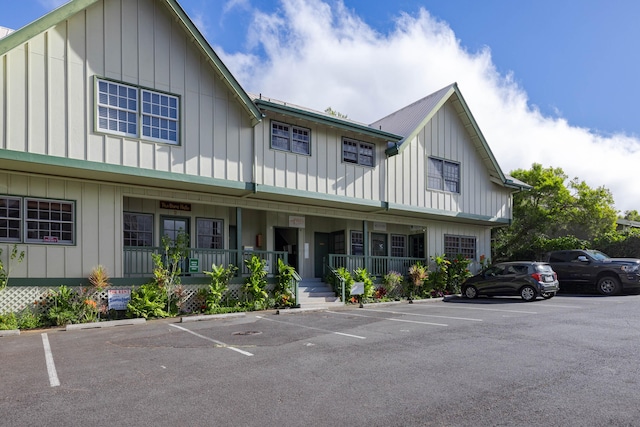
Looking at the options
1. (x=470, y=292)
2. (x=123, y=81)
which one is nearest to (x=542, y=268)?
(x=470, y=292)

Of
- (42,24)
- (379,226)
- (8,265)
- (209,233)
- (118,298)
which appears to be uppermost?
(42,24)

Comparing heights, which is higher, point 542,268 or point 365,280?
point 542,268

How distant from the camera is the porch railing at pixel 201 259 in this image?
1461 cm

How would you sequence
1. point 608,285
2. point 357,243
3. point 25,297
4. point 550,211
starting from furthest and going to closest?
1. point 550,211
2. point 357,243
3. point 608,285
4. point 25,297

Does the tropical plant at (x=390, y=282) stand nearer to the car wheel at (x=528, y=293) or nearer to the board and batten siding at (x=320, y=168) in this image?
the board and batten siding at (x=320, y=168)

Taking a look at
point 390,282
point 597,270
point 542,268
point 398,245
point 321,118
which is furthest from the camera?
A: point 398,245

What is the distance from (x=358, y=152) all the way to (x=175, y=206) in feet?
23.9

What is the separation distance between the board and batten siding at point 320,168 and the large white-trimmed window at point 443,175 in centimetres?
302

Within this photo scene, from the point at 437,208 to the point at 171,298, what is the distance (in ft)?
40.4

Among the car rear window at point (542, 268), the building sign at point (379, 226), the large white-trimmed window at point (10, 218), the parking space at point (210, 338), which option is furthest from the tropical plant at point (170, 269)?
the car rear window at point (542, 268)

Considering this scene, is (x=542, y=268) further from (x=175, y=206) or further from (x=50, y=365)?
(x=50, y=365)

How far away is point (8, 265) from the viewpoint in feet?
39.8

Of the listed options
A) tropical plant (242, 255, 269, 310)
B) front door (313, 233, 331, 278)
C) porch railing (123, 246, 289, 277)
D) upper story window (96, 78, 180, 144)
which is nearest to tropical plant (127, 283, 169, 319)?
porch railing (123, 246, 289, 277)

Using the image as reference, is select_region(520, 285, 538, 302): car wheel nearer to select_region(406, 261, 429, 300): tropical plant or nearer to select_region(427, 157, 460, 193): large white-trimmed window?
select_region(406, 261, 429, 300): tropical plant
